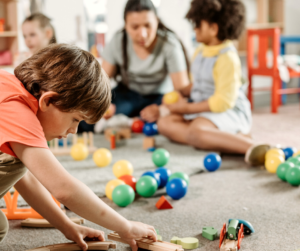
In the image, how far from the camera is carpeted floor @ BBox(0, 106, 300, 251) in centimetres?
93

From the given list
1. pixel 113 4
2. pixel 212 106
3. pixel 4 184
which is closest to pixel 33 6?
pixel 113 4

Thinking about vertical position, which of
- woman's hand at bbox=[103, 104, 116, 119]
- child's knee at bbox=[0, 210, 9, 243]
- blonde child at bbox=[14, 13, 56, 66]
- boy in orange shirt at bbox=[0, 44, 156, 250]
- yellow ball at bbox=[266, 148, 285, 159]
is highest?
blonde child at bbox=[14, 13, 56, 66]

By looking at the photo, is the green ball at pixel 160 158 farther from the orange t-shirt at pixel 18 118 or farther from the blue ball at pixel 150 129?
the orange t-shirt at pixel 18 118

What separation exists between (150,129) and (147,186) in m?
0.91

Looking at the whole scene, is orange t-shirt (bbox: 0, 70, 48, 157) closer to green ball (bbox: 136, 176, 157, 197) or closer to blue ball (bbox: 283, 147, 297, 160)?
green ball (bbox: 136, 176, 157, 197)

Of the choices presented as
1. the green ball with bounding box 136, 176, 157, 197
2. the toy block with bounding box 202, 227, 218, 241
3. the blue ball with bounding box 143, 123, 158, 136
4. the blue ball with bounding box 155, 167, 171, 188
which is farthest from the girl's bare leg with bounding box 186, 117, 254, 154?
the toy block with bounding box 202, 227, 218, 241

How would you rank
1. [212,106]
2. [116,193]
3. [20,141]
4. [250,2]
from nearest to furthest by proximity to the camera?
[20,141] < [116,193] < [212,106] < [250,2]

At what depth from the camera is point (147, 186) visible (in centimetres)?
119

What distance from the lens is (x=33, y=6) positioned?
2984 millimetres

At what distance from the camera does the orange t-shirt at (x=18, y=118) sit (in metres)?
0.67

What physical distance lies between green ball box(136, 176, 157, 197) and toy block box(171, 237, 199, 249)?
11.9 inches

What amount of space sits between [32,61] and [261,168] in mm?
1081

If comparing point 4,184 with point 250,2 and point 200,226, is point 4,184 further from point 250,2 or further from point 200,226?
point 250,2

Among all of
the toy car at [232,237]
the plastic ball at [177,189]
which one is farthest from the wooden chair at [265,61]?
the toy car at [232,237]
